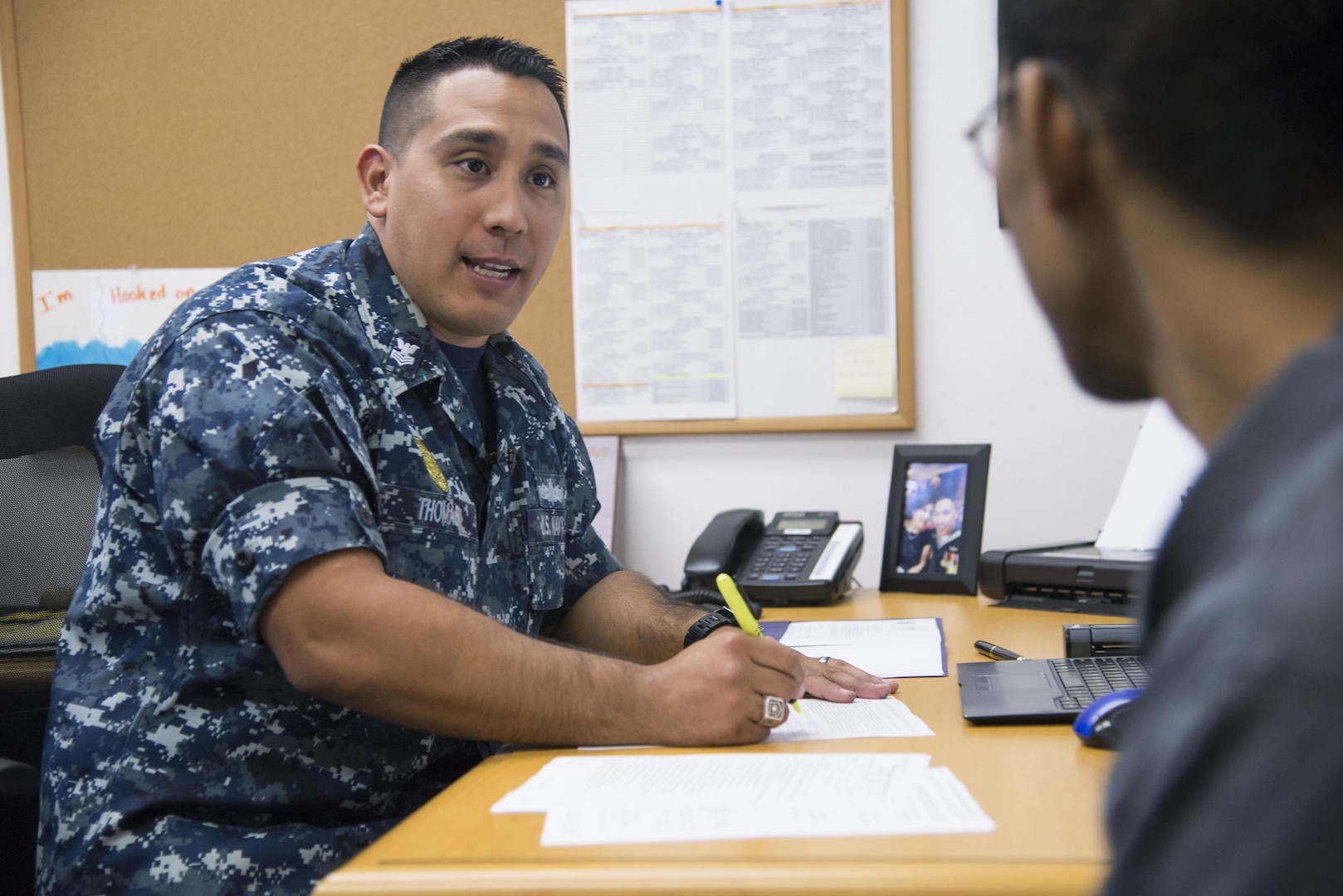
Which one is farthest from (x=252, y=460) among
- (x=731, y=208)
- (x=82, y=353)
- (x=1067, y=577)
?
(x=82, y=353)

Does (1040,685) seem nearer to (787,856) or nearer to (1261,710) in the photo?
(787,856)

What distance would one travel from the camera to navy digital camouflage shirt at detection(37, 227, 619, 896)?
2.99ft

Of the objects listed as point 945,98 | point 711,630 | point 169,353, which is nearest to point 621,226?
point 945,98

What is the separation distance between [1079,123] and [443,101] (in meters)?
1.00

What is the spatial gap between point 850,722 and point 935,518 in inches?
36.2

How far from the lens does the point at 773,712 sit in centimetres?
91

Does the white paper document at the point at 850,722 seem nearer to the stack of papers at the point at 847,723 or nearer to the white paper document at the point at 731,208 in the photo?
the stack of papers at the point at 847,723

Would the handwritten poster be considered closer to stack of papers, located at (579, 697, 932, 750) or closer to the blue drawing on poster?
the blue drawing on poster

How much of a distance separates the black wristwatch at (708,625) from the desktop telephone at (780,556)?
474mm

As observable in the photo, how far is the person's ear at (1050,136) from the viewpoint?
0.43m

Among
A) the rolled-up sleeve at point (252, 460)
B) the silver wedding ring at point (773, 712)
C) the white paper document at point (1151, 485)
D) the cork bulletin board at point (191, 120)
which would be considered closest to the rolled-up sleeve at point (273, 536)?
the rolled-up sleeve at point (252, 460)

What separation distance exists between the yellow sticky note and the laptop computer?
97cm

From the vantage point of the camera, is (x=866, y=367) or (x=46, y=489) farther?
(x=866, y=367)

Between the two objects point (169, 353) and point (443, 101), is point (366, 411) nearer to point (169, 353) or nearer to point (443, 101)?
point (169, 353)
